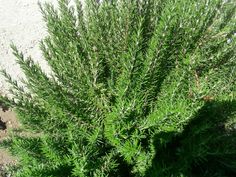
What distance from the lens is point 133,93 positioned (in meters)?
1.78

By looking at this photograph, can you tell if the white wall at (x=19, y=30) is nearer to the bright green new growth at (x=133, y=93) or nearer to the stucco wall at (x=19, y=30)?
the stucco wall at (x=19, y=30)

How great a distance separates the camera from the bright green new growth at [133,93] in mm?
1774

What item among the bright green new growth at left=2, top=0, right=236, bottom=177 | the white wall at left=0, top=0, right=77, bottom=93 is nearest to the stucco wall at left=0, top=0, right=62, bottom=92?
the white wall at left=0, top=0, right=77, bottom=93

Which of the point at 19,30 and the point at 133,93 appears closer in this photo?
the point at 133,93

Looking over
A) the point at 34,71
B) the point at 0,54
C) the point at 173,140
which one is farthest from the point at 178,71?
the point at 0,54

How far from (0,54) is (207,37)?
2643 mm

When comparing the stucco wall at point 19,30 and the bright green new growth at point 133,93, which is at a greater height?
the stucco wall at point 19,30

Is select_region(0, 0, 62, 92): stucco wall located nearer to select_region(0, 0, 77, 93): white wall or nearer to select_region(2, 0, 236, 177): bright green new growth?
select_region(0, 0, 77, 93): white wall

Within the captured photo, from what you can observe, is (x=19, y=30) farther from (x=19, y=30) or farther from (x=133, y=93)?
(x=133, y=93)

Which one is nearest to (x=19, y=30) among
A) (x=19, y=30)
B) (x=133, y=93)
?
(x=19, y=30)

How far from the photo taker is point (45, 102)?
211 cm

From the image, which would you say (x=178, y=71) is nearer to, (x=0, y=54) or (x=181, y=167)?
(x=181, y=167)

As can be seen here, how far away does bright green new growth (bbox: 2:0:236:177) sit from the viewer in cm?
177

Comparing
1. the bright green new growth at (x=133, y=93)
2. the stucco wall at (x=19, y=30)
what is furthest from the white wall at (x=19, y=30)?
the bright green new growth at (x=133, y=93)
